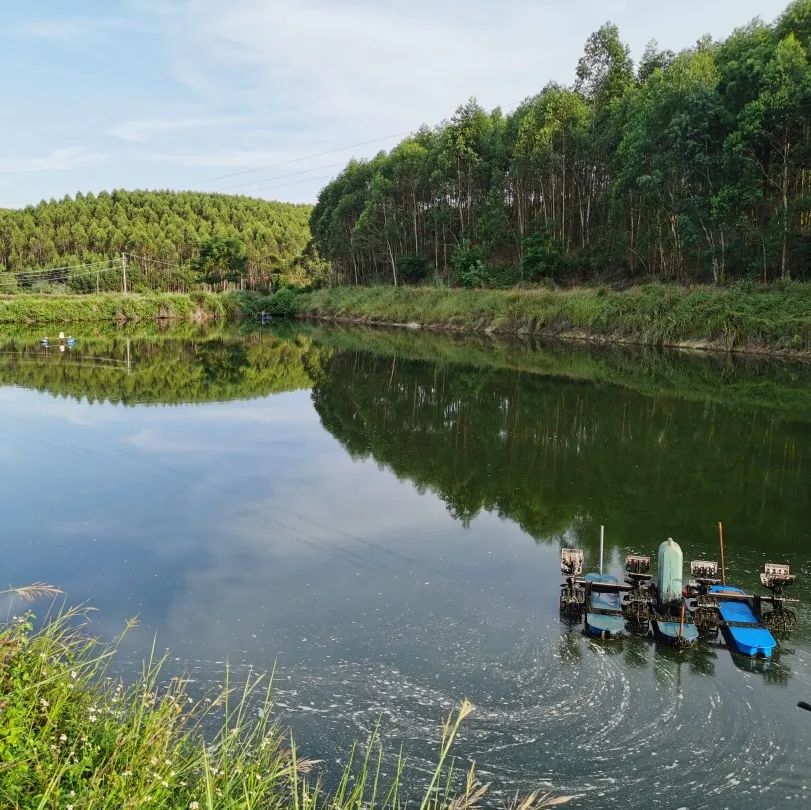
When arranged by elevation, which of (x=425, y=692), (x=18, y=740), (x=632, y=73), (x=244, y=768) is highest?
(x=632, y=73)

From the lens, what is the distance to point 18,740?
3445mm

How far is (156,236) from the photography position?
105 metres

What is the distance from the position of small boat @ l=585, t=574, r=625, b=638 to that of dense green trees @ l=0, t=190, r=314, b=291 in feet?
248

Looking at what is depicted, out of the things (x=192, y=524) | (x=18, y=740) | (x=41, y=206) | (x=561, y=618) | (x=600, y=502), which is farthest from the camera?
(x=41, y=206)

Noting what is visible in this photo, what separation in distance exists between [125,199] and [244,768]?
131m

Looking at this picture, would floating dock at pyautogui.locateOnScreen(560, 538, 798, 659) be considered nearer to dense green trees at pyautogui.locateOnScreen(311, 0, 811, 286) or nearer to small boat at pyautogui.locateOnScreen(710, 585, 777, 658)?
small boat at pyautogui.locateOnScreen(710, 585, 777, 658)

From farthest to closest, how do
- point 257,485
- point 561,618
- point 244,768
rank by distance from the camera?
point 257,485 < point 561,618 < point 244,768

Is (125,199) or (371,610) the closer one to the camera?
(371,610)

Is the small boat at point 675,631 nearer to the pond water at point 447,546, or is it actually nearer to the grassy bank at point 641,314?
the pond water at point 447,546

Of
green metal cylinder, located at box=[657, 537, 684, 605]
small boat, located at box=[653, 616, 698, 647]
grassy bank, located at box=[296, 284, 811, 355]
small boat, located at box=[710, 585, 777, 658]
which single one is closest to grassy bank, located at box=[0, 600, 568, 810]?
small boat, located at box=[653, 616, 698, 647]

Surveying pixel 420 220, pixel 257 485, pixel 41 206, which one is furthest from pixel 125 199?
pixel 257 485

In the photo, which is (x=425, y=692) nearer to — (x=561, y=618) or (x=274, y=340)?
(x=561, y=618)

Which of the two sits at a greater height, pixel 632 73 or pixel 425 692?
pixel 632 73


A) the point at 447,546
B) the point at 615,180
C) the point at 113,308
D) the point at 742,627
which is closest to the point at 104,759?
the point at 742,627
